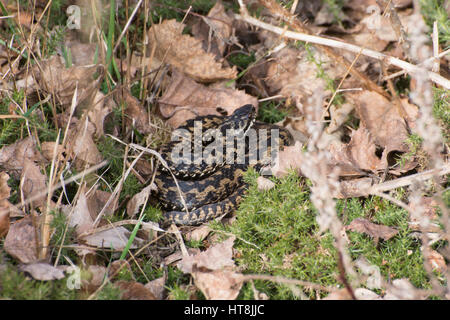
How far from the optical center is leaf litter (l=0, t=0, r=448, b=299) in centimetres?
369

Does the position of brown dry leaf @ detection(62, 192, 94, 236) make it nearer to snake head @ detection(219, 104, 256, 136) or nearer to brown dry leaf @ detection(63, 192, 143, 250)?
brown dry leaf @ detection(63, 192, 143, 250)

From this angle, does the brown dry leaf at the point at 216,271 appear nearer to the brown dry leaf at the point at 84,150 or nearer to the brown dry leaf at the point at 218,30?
the brown dry leaf at the point at 84,150

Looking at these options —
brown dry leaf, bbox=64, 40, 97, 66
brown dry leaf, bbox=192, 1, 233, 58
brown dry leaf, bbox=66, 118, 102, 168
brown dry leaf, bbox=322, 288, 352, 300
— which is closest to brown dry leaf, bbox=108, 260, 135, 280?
brown dry leaf, bbox=66, 118, 102, 168

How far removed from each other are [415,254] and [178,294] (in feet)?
6.61

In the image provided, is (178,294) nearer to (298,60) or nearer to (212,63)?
(212,63)

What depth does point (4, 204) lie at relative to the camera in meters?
3.88

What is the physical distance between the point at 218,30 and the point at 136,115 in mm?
1746

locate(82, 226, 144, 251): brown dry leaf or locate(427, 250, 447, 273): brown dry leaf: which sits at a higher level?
locate(427, 250, 447, 273): brown dry leaf

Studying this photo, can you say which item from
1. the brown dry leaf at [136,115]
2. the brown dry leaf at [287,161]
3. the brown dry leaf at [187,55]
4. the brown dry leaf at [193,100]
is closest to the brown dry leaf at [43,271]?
the brown dry leaf at [287,161]

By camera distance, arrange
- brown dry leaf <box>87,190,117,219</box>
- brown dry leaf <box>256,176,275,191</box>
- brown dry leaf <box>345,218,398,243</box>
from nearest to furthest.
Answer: brown dry leaf <box>345,218,398,243</box>, brown dry leaf <box>87,190,117,219</box>, brown dry leaf <box>256,176,275,191</box>

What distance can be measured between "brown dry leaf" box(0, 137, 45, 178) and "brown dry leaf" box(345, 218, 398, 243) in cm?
310

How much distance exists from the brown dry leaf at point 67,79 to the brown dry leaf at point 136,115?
440mm
